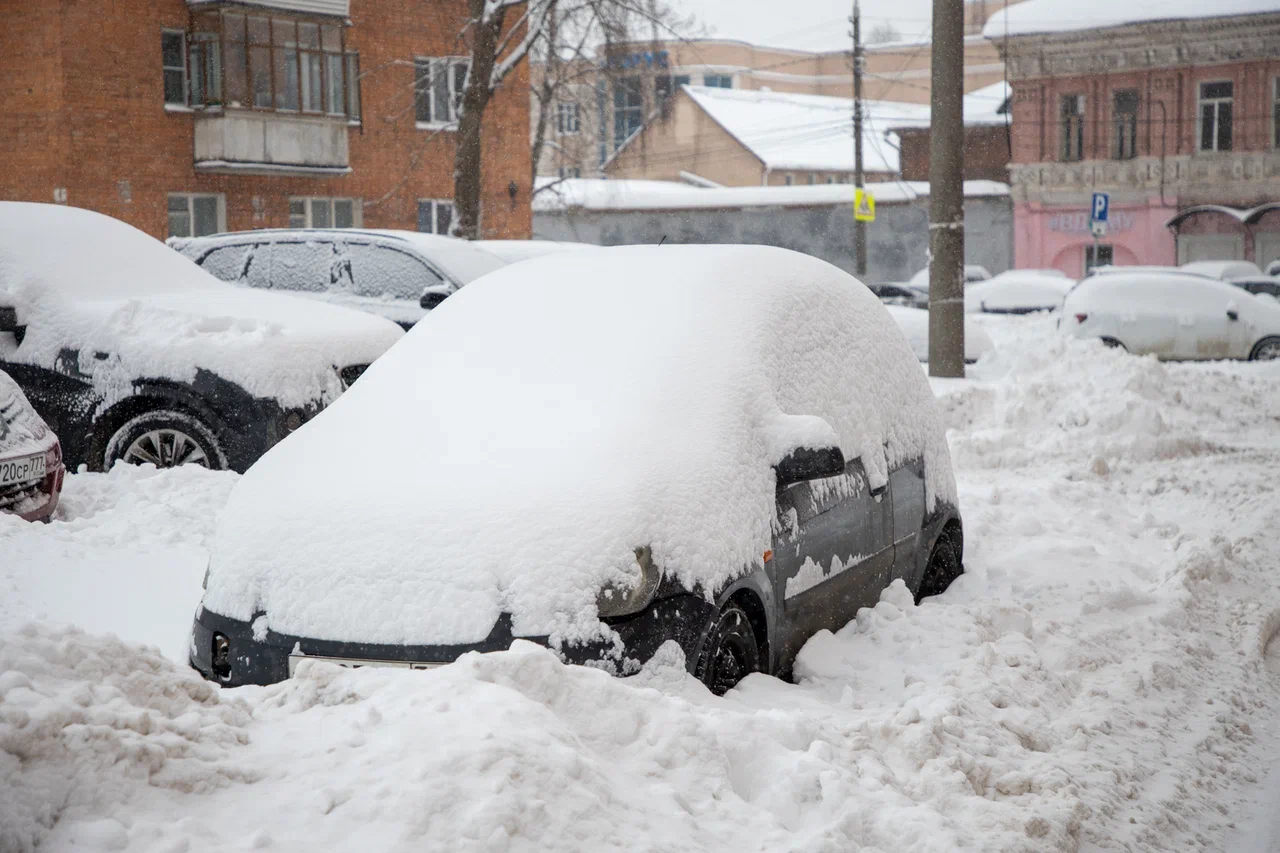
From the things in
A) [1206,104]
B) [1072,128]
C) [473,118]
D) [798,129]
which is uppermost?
[798,129]

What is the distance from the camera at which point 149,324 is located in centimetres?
826

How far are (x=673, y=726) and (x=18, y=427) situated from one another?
4612mm

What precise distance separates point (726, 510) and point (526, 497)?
2.07 feet

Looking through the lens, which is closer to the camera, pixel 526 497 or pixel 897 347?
pixel 526 497

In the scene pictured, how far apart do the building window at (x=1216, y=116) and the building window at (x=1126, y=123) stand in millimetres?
1921

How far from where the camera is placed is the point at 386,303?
1138 centimetres

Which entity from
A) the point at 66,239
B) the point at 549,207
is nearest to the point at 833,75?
the point at 549,207

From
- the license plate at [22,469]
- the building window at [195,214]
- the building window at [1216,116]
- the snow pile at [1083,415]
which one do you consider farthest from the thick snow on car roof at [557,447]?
the building window at [1216,116]

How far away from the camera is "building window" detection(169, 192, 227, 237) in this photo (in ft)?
90.9

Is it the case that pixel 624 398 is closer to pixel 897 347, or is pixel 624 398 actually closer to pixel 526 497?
pixel 526 497

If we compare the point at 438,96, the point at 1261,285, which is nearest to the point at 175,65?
the point at 438,96

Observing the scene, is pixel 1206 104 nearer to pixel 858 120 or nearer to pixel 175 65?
pixel 858 120

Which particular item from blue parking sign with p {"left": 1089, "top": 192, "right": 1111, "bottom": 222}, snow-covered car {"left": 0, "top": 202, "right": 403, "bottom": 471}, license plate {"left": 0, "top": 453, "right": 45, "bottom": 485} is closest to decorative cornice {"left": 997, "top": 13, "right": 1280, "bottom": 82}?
blue parking sign with p {"left": 1089, "top": 192, "right": 1111, "bottom": 222}

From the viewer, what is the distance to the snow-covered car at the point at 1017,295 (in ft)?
112
